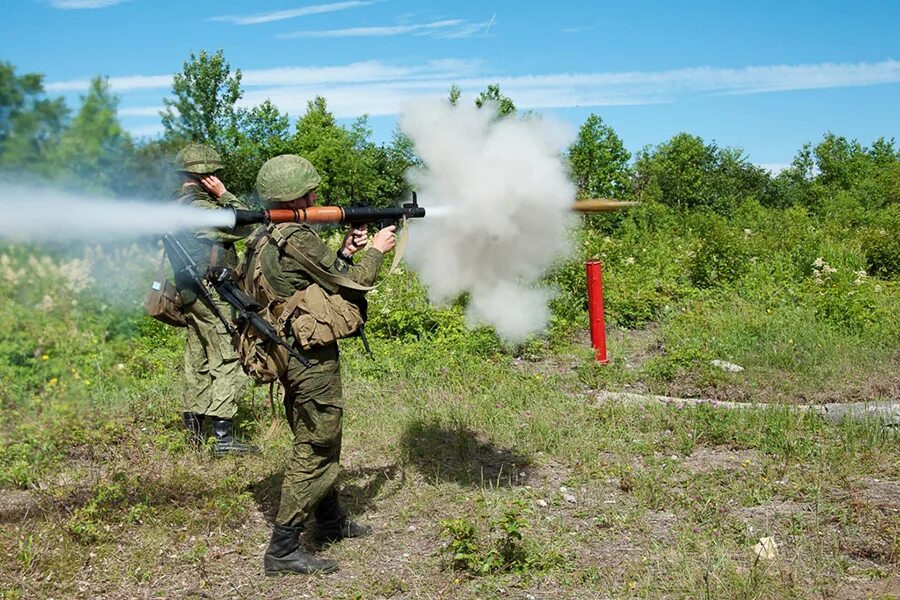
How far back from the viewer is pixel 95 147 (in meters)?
4.04

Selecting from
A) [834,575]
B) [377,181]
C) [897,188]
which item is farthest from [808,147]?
[834,575]

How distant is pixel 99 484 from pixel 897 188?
25989 millimetres

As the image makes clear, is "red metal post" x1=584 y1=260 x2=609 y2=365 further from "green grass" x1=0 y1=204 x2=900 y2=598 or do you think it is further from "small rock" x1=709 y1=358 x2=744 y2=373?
"small rock" x1=709 y1=358 x2=744 y2=373

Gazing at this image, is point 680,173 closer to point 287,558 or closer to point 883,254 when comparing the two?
point 883,254

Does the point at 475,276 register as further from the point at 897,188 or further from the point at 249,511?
the point at 897,188

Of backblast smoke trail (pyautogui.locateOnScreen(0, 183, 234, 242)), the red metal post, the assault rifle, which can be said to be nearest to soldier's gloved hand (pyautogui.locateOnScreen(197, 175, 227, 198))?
the assault rifle

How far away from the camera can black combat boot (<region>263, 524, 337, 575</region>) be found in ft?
14.7

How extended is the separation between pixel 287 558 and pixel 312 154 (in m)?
14.4

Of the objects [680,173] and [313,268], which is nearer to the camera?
[313,268]

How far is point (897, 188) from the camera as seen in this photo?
25625 mm

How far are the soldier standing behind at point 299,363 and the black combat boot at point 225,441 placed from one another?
67.7 inches

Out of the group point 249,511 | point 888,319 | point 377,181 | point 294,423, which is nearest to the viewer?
point 294,423

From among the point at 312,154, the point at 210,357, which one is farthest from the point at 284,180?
the point at 312,154

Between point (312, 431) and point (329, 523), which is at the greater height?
point (312, 431)
